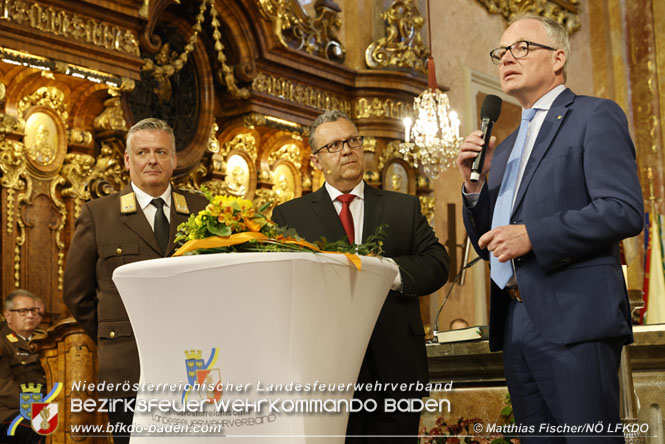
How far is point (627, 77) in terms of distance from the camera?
1180cm

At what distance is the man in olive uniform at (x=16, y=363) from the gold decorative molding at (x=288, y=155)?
9.57 feet

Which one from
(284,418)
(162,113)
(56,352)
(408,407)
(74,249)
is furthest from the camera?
(162,113)

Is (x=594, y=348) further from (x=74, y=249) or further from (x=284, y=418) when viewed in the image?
(x=74, y=249)

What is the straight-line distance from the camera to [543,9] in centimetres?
1127

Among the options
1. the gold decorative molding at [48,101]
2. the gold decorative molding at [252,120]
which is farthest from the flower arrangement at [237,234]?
the gold decorative molding at [252,120]

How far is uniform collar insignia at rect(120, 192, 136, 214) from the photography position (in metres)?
3.42

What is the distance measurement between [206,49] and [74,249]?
4034 mm

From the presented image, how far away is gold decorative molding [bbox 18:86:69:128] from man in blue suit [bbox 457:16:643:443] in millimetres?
4073

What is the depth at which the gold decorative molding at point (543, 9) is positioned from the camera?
34.8 ft

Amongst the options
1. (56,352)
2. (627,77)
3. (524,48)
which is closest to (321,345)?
(524,48)

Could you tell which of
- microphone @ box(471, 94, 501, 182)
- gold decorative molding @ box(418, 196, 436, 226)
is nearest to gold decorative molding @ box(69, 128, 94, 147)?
gold decorative molding @ box(418, 196, 436, 226)

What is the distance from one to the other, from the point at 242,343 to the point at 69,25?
4149mm

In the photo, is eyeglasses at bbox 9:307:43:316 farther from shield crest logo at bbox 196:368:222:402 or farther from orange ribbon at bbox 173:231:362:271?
shield crest logo at bbox 196:368:222:402

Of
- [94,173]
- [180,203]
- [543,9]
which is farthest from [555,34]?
[543,9]
